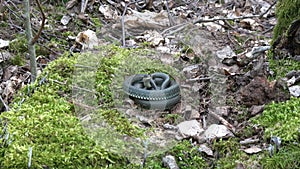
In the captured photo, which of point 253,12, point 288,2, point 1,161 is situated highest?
point 288,2

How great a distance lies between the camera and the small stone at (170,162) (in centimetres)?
179

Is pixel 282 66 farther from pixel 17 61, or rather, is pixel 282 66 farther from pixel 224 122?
pixel 17 61

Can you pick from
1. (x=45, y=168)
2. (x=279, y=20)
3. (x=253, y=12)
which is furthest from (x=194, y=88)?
(x=253, y=12)

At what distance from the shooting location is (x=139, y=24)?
3418mm

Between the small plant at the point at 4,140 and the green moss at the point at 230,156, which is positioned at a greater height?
the small plant at the point at 4,140

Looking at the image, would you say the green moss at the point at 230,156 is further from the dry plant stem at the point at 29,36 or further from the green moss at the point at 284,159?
the dry plant stem at the point at 29,36

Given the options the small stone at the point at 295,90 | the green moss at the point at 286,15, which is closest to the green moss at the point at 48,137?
the small stone at the point at 295,90

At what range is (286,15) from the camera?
9.50 feet

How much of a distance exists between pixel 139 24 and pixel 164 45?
1.40ft

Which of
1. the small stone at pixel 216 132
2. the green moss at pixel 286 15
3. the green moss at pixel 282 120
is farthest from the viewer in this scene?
the green moss at pixel 286 15

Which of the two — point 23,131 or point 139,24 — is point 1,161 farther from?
point 139,24

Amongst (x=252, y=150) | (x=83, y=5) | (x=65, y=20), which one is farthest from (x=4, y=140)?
(x=83, y=5)

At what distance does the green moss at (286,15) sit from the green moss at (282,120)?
871 millimetres

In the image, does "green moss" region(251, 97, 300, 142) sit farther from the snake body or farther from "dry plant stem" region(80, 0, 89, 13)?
"dry plant stem" region(80, 0, 89, 13)
